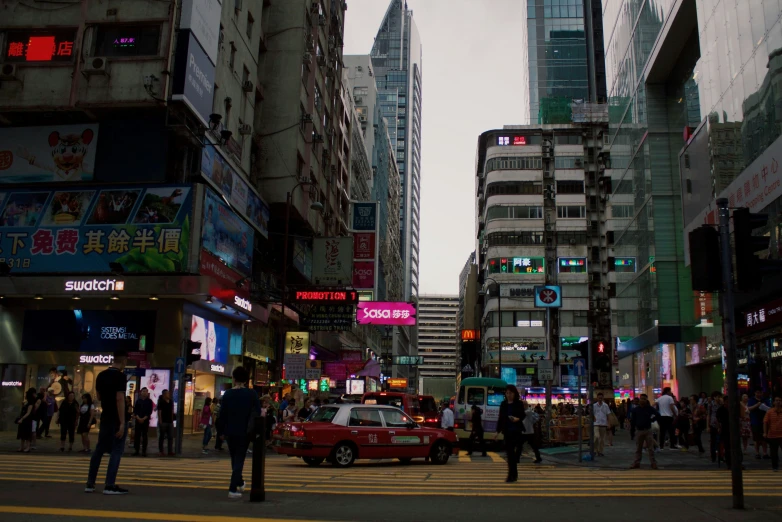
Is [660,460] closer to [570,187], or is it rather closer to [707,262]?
[707,262]

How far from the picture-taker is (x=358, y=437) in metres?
16.6

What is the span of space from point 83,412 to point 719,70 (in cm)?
3211

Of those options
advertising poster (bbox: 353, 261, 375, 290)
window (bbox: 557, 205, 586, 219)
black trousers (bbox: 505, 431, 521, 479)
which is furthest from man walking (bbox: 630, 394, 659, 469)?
window (bbox: 557, 205, 586, 219)

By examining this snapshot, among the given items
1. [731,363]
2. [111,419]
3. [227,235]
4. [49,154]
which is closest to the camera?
[731,363]

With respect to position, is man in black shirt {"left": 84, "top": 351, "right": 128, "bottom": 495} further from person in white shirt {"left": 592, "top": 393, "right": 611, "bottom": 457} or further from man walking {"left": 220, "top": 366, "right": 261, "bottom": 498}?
person in white shirt {"left": 592, "top": 393, "right": 611, "bottom": 457}

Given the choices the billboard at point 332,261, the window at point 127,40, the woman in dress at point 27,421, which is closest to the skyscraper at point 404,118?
the billboard at point 332,261

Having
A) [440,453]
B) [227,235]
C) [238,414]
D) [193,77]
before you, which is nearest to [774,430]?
[440,453]

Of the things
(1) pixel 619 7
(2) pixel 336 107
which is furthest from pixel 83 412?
(1) pixel 619 7

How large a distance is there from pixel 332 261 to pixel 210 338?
9282 mm

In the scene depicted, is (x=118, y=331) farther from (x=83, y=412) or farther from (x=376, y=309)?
(x=376, y=309)

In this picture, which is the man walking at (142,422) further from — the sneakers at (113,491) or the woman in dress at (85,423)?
the sneakers at (113,491)

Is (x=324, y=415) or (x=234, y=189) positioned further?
(x=234, y=189)

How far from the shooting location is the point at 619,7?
58594 millimetres

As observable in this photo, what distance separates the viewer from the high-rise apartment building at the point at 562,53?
116812 millimetres
